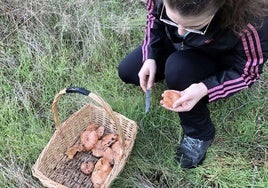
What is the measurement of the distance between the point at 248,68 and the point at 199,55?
22 centimetres

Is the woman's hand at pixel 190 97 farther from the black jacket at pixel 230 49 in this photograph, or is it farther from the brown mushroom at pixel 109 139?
the brown mushroom at pixel 109 139

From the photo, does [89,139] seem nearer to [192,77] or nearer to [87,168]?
[87,168]

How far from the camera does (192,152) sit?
168 centimetres

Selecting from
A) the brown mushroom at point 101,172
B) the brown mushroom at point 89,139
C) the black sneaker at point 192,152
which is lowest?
the black sneaker at point 192,152

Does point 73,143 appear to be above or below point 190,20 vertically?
below

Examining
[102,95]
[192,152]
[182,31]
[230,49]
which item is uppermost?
[182,31]

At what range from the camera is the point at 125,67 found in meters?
1.77

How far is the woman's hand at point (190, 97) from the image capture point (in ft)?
4.72

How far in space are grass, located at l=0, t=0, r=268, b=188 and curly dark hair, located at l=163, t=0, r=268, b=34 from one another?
2.01ft

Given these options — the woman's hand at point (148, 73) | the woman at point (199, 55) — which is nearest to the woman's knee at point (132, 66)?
the woman at point (199, 55)

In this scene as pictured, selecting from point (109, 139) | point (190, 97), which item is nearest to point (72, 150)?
point (109, 139)

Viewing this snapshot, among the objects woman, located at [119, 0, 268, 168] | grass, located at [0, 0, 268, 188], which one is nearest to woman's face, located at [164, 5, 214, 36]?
woman, located at [119, 0, 268, 168]

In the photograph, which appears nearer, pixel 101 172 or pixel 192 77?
pixel 192 77

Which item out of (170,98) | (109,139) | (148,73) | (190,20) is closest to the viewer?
(190,20)
